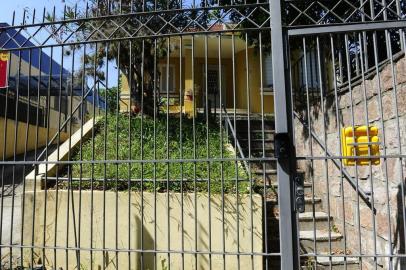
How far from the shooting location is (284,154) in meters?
2.92

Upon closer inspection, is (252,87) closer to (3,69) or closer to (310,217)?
(310,217)

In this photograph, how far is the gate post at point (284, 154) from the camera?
9.52 ft

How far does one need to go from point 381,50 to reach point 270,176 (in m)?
3.27

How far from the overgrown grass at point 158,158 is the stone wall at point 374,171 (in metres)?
1.30

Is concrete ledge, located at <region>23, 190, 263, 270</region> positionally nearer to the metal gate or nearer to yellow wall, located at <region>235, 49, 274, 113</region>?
the metal gate

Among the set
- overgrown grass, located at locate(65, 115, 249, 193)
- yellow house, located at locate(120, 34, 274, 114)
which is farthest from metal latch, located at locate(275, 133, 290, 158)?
yellow house, located at locate(120, 34, 274, 114)

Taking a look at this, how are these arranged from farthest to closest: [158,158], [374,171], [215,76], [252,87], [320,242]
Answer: [215,76], [252,87], [158,158], [320,242], [374,171]

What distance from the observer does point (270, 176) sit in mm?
6020

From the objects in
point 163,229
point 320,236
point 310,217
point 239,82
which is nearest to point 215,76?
point 239,82

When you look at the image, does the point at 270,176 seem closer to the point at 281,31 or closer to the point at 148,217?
the point at 148,217

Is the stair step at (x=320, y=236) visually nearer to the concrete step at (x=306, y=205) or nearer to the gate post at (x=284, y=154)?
the concrete step at (x=306, y=205)

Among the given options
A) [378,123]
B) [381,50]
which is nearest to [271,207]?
[378,123]

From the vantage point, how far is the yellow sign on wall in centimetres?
306

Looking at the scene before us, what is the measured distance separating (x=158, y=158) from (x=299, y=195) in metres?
3.34
